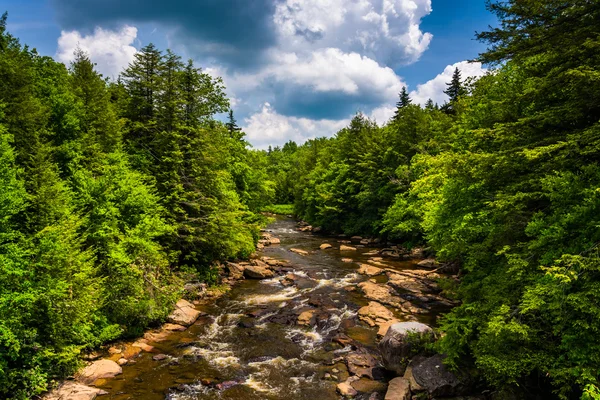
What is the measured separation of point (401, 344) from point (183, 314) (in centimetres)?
1134

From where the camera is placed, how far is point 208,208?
2272cm

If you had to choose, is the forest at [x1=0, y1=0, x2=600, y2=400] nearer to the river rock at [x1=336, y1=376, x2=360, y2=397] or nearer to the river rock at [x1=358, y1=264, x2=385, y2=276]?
the river rock at [x1=336, y1=376, x2=360, y2=397]

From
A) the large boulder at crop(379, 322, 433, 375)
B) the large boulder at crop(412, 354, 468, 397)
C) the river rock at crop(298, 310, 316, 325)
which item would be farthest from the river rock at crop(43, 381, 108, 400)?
the large boulder at crop(412, 354, 468, 397)

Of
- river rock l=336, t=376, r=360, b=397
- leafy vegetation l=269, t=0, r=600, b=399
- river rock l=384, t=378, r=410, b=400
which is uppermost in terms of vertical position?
leafy vegetation l=269, t=0, r=600, b=399

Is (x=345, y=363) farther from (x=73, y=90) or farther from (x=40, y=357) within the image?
(x=73, y=90)

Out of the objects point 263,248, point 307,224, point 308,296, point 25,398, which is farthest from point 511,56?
point 307,224

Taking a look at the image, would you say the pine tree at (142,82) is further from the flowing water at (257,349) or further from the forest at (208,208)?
the flowing water at (257,349)

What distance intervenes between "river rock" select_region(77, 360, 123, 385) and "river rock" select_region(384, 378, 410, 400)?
10.0 m

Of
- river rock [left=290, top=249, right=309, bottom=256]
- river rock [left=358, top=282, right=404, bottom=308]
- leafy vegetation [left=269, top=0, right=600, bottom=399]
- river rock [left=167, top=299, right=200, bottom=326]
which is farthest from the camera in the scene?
river rock [left=290, top=249, right=309, bottom=256]

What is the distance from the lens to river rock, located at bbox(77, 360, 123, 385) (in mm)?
11891

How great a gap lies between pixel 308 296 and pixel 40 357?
14345 millimetres

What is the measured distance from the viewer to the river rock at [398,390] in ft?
34.9

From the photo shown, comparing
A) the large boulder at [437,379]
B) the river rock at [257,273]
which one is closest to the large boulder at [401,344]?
the large boulder at [437,379]

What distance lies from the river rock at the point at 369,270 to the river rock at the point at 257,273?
7.31m
